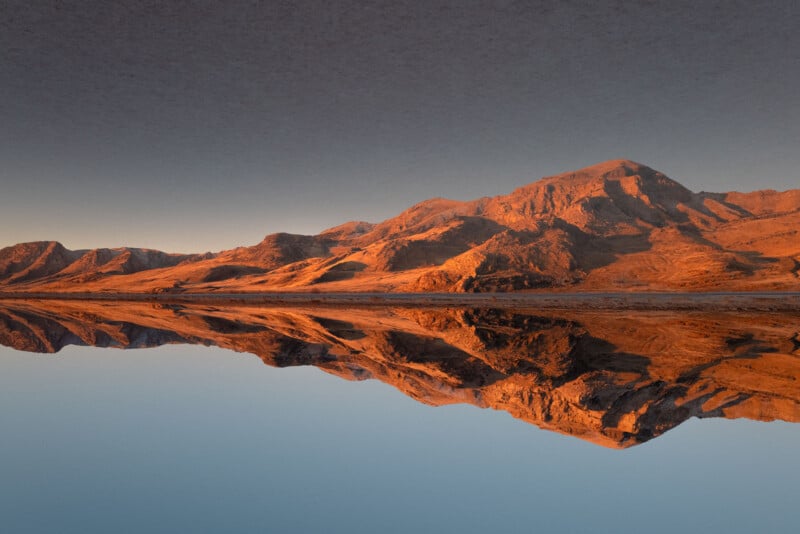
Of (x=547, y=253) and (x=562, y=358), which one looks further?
(x=547, y=253)

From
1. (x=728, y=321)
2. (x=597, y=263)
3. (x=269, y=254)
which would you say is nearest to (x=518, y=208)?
(x=597, y=263)

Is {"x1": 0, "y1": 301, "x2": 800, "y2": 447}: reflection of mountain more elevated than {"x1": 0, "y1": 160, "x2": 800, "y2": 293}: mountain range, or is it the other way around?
{"x1": 0, "y1": 160, "x2": 800, "y2": 293}: mountain range

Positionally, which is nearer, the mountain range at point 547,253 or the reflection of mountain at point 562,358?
the reflection of mountain at point 562,358

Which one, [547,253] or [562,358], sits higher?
[547,253]

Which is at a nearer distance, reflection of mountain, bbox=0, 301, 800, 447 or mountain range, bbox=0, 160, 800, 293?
reflection of mountain, bbox=0, 301, 800, 447

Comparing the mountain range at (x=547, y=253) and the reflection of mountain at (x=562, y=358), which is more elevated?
the mountain range at (x=547, y=253)

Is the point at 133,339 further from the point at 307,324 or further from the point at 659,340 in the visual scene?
the point at 659,340
